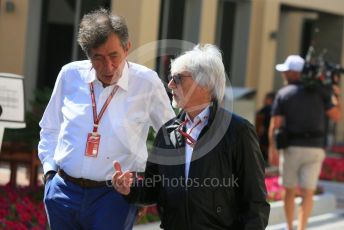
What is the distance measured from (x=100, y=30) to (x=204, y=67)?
2.13 ft

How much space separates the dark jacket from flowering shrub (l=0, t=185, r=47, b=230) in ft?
11.5

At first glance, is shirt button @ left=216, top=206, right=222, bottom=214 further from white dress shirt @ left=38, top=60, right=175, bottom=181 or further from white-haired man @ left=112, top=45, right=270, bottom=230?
white dress shirt @ left=38, top=60, right=175, bottom=181

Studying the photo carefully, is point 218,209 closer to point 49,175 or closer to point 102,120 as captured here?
point 102,120

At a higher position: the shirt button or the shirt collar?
the shirt collar

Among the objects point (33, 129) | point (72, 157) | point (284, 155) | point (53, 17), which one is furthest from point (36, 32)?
point (72, 157)

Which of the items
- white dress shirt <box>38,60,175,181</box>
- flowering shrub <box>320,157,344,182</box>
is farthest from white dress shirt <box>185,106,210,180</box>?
flowering shrub <box>320,157,344,182</box>

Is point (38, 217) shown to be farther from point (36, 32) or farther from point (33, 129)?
point (36, 32)

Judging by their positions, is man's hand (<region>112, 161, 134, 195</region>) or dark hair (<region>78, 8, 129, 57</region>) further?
dark hair (<region>78, 8, 129, 57</region>)

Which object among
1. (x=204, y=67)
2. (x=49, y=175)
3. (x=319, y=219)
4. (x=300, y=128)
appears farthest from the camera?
(x=319, y=219)

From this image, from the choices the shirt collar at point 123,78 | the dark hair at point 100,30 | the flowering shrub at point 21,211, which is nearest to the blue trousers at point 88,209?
the shirt collar at point 123,78

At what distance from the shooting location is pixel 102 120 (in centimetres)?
421

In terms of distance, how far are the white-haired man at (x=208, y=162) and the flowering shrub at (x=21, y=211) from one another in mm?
3472

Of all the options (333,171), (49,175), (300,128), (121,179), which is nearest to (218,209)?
(121,179)

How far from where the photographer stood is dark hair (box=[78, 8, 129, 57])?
13.4ft
